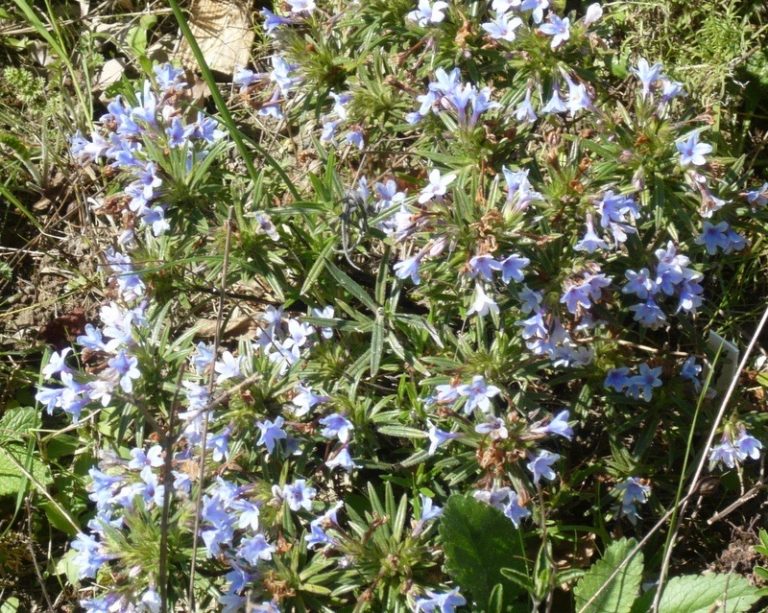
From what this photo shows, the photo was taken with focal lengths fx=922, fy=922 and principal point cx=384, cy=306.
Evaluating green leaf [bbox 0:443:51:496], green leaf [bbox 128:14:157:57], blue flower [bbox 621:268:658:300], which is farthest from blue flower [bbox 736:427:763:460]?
green leaf [bbox 128:14:157:57]

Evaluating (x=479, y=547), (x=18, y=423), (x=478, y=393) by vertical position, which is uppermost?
(x=478, y=393)

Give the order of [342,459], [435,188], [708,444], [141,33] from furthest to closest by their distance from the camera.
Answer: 1. [141,33]
2. [342,459]
3. [708,444]
4. [435,188]

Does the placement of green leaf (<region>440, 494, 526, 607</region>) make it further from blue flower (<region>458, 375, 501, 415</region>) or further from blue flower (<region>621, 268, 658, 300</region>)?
blue flower (<region>621, 268, 658, 300</region>)

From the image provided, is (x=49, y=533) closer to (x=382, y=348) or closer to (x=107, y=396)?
(x=107, y=396)

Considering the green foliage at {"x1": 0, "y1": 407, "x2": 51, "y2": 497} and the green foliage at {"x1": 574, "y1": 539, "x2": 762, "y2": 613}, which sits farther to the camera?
the green foliage at {"x1": 0, "y1": 407, "x2": 51, "y2": 497}

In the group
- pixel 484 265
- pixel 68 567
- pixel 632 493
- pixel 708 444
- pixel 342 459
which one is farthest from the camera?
pixel 68 567

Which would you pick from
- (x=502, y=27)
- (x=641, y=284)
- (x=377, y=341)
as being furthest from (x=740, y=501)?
(x=502, y=27)

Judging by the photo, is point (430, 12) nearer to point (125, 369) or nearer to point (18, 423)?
point (125, 369)

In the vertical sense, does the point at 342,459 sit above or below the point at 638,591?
above
